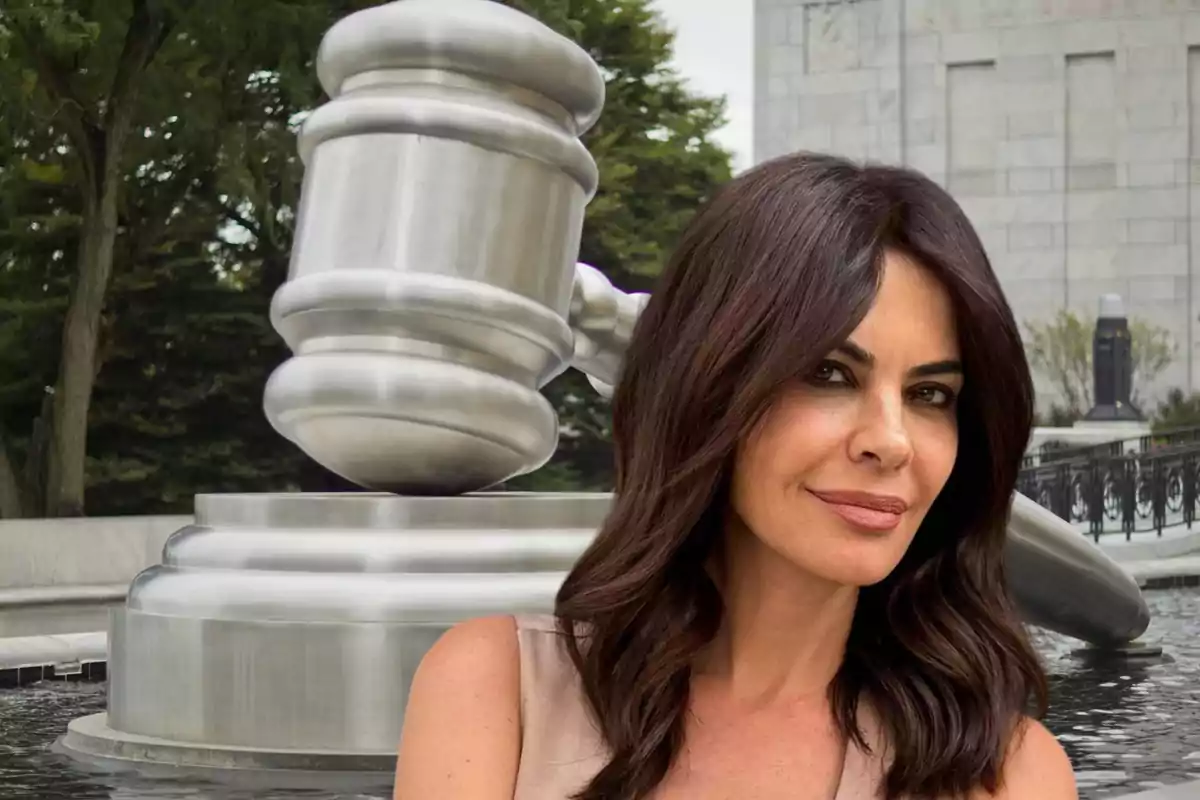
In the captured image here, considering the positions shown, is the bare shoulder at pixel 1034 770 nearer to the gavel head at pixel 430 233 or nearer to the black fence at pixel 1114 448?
the gavel head at pixel 430 233

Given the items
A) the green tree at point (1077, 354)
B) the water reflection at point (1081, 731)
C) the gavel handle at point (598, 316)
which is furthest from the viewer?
the green tree at point (1077, 354)

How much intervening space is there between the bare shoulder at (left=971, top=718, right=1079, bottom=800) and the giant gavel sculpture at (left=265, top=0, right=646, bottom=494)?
187cm

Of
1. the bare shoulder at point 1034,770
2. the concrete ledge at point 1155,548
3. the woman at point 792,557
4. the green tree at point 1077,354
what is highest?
the green tree at point 1077,354

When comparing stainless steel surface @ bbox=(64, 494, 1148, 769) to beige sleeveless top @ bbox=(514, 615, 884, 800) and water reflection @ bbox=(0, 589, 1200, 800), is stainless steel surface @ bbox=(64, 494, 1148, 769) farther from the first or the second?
beige sleeveless top @ bbox=(514, 615, 884, 800)

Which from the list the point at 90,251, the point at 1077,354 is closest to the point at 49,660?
the point at 90,251

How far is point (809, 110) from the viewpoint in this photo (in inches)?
1278

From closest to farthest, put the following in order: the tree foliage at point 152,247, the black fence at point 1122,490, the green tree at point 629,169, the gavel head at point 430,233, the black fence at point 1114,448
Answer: the gavel head at point 430,233
the tree foliage at point 152,247
the black fence at point 1122,490
the black fence at point 1114,448
the green tree at point 629,169

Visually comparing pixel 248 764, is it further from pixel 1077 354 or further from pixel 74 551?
pixel 1077 354

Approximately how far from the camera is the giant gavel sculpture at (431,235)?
3238 millimetres

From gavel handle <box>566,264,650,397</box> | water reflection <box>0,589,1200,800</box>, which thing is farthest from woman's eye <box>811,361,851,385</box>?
gavel handle <box>566,264,650,397</box>

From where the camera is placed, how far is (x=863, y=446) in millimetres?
1418

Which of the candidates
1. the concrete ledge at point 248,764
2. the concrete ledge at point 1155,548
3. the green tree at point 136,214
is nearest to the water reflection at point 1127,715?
the concrete ledge at point 248,764

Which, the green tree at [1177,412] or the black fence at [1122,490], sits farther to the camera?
the green tree at [1177,412]

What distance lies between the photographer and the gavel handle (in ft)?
12.4
